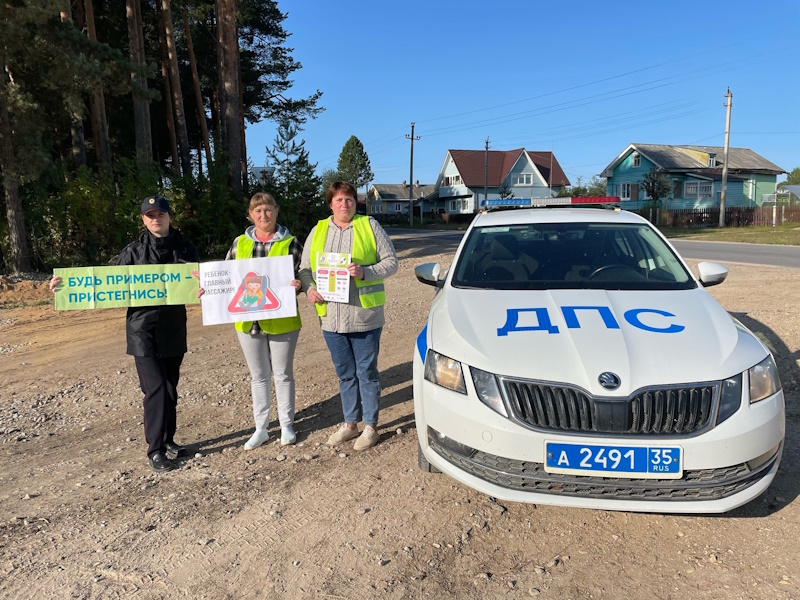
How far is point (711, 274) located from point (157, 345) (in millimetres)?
3933

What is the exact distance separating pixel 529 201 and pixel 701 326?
3.53m

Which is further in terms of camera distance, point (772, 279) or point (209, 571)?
point (772, 279)

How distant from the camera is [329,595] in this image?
102 inches

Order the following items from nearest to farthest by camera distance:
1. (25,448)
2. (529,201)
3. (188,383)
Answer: (25,448)
(188,383)
(529,201)

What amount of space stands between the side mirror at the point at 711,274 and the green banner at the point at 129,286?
366 centimetres

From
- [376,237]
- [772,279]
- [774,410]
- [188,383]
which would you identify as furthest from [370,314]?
[772,279]

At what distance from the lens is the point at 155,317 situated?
4020 mm

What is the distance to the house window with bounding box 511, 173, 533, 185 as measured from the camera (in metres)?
66.4

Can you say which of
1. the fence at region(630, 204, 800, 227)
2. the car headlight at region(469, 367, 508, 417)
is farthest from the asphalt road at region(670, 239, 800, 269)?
the fence at region(630, 204, 800, 227)

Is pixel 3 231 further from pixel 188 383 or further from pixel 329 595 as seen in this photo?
pixel 329 595

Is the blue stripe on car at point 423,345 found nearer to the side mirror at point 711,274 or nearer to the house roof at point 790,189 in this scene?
the side mirror at point 711,274

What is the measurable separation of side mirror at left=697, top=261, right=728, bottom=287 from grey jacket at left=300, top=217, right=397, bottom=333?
2196 mm

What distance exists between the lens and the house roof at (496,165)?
66.2 m

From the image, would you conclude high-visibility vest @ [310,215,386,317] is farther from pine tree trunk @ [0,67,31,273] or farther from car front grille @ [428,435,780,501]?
pine tree trunk @ [0,67,31,273]
